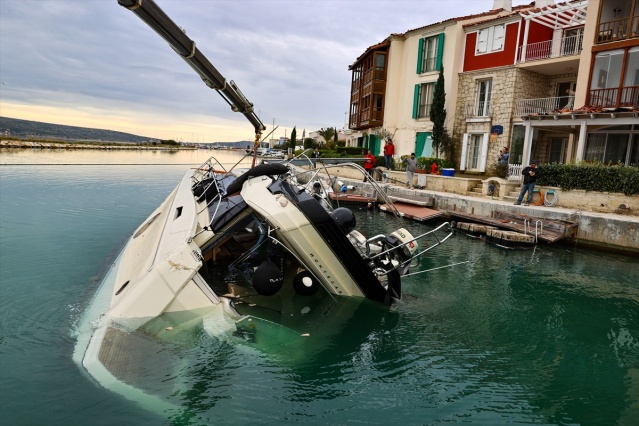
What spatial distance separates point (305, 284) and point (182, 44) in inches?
145

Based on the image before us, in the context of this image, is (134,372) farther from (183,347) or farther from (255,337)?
(255,337)

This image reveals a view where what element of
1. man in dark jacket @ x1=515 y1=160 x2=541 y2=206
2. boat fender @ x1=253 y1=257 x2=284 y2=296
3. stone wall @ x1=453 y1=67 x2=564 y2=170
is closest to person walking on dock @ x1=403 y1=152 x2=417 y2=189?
man in dark jacket @ x1=515 y1=160 x2=541 y2=206

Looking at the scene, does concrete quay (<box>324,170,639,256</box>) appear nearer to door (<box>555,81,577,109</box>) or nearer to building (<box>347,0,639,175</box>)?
building (<box>347,0,639,175</box>)

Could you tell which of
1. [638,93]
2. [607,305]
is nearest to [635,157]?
[638,93]

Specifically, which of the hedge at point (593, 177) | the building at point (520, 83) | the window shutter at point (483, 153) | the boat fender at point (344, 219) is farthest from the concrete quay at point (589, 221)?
the boat fender at point (344, 219)

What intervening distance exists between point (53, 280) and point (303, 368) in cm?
532

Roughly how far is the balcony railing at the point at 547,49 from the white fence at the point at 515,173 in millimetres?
6162

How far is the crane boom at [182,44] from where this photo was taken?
4150 mm

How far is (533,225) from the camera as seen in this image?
1380 cm

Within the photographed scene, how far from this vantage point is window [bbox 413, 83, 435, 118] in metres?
26.0

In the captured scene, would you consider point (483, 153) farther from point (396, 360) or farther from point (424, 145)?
point (396, 360)

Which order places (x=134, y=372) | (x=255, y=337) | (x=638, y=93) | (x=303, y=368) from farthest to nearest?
(x=638, y=93), (x=255, y=337), (x=303, y=368), (x=134, y=372)

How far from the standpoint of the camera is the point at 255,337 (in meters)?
5.66

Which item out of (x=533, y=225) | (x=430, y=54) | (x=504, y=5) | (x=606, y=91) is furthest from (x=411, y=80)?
(x=533, y=225)
